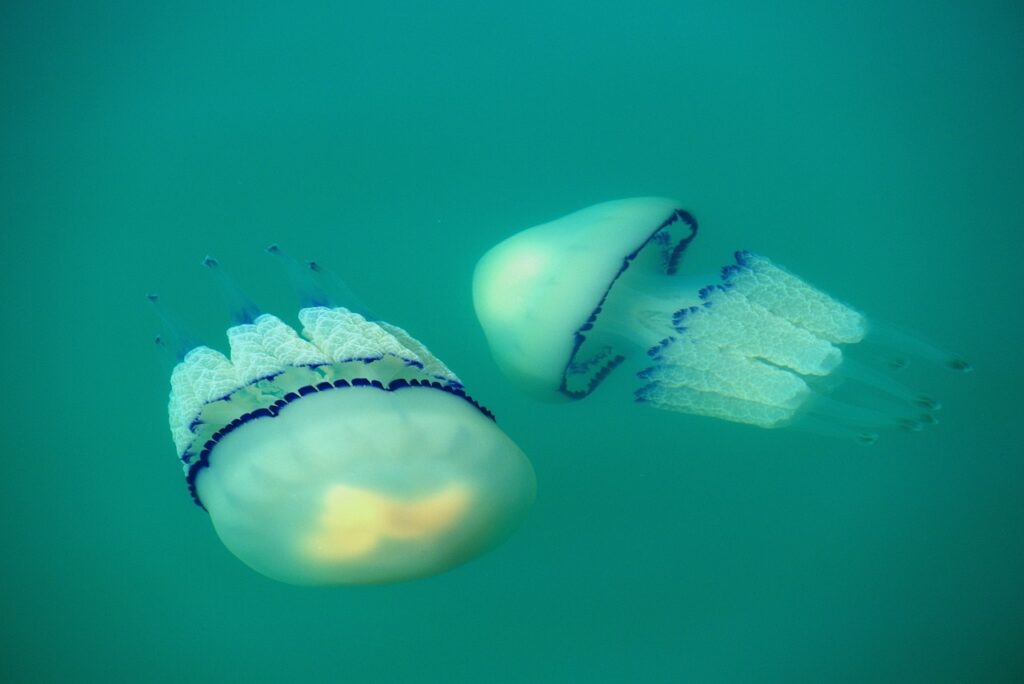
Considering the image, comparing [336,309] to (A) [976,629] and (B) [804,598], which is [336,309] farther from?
(A) [976,629]

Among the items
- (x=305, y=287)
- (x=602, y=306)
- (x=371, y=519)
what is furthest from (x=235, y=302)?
(x=602, y=306)

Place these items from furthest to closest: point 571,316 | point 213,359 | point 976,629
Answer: point 976,629 < point 571,316 < point 213,359

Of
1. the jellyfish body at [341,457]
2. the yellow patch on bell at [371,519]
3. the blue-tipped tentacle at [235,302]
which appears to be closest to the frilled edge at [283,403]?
the jellyfish body at [341,457]

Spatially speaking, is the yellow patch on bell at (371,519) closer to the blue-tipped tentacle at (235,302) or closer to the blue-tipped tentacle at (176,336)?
the blue-tipped tentacle at (235,302)

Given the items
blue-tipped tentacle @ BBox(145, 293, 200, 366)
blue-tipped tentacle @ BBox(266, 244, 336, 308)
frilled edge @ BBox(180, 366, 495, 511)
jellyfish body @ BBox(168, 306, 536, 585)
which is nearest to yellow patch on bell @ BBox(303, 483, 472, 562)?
jellyfish body @ BBox(168, 306, 536, 585)

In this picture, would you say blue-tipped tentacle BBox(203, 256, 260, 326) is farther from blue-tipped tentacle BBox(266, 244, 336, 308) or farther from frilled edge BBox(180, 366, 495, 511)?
frilled edge BBox(180, 366, 495, 511)

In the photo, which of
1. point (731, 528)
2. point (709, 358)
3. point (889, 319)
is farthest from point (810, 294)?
point (731, 528)
